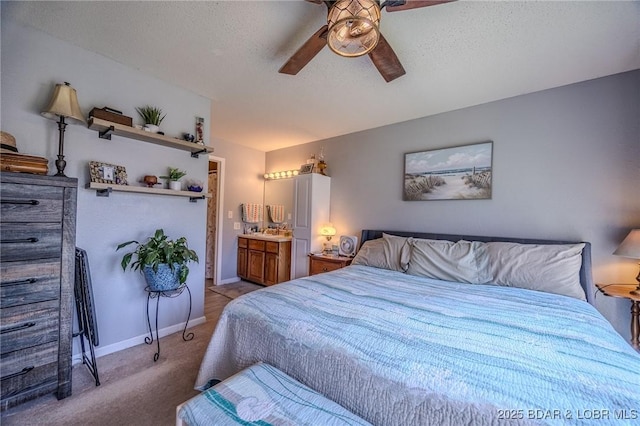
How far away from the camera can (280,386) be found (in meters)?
1.02

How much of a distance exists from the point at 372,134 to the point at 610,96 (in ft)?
7.42

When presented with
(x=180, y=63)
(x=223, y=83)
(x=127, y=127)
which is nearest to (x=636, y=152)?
(x=223, y=83)

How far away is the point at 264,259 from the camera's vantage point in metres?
4.07

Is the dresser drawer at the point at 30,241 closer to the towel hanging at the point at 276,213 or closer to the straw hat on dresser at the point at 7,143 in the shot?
the straw hat on dresser at the point at 7,143

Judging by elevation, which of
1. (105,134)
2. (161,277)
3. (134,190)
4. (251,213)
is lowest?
(161,277)

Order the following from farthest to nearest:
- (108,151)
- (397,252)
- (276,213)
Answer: (276,213), (397,252), (108,151)

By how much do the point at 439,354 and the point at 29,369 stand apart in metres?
2.33

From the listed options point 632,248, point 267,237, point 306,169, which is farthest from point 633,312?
point 267,237

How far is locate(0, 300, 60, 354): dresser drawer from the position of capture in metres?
1.42

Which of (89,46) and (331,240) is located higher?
(89,46)

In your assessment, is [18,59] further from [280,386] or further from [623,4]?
[623,4]

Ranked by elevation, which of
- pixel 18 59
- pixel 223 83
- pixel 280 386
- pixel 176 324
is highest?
pixel 223 83

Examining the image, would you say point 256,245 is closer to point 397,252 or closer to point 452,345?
point 397,252

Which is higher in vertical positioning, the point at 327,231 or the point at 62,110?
the point at 62,110
